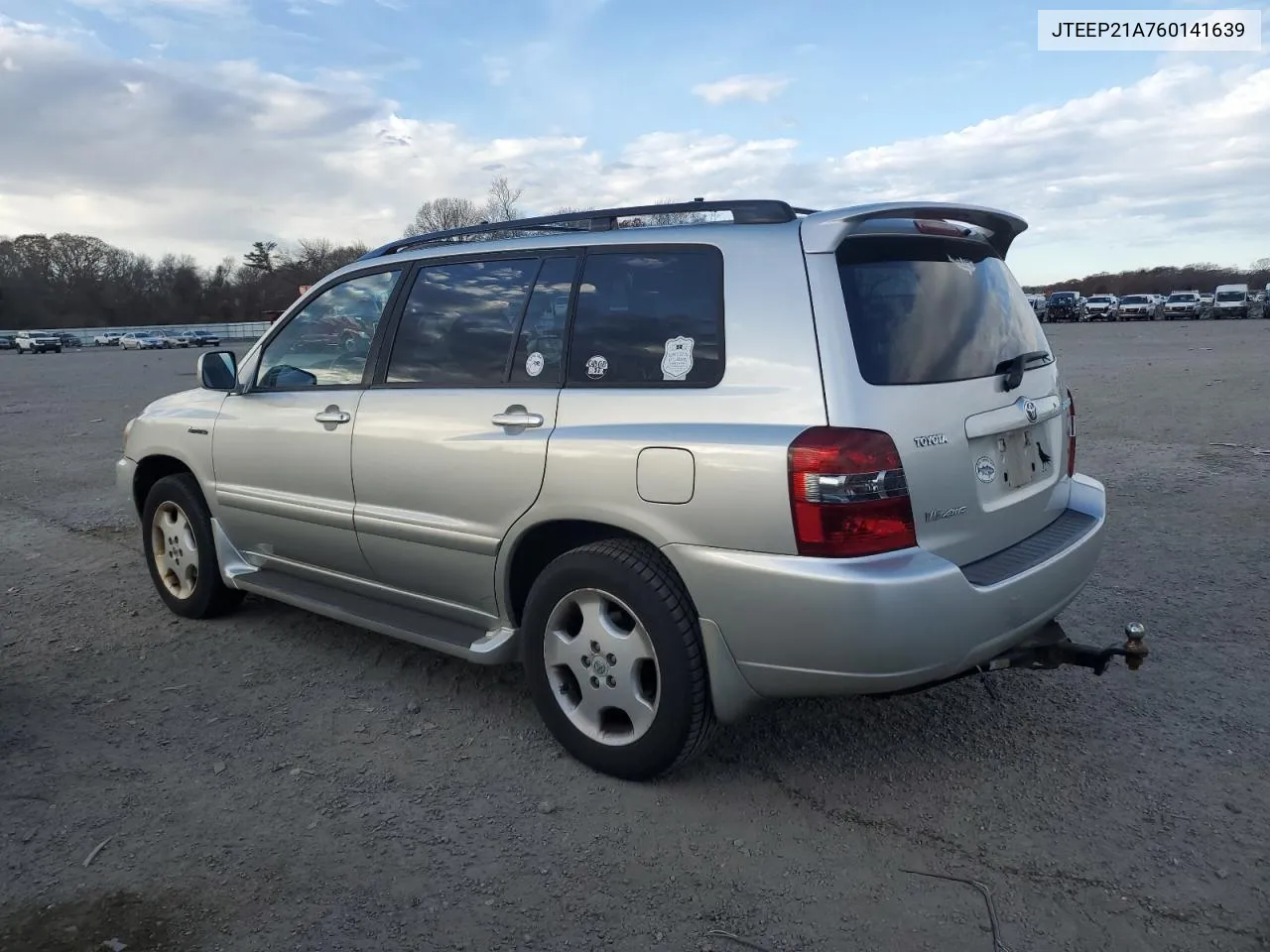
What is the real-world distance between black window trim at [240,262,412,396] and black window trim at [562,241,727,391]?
102 centimetres

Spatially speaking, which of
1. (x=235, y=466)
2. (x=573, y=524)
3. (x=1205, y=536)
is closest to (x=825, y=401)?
(x=573, y=524)

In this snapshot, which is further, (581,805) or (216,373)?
(216,373)

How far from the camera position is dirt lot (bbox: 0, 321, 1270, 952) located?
2.51 m

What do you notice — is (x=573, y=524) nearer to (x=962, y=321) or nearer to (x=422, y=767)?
(x=422, y=767)

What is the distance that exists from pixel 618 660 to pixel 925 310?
4.99ft

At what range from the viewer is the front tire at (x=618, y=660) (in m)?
2.97

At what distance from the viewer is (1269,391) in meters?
13.7

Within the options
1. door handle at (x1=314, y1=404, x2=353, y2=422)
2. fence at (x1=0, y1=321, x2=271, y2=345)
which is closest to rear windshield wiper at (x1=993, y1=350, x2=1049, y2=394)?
door handle at (x1=314, y1=404, x2=353, y2=422)

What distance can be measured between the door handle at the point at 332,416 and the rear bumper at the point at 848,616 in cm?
174

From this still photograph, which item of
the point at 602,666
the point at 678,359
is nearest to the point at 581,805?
the point at 602,666

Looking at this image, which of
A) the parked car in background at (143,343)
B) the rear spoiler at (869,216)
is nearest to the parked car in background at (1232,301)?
the rear spoiler at (869,216)

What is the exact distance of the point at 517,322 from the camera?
3559mm

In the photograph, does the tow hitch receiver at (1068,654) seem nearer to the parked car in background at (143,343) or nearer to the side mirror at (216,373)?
the side mirror at (216,373)

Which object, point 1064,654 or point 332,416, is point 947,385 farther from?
point 332,416
